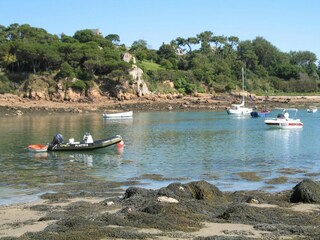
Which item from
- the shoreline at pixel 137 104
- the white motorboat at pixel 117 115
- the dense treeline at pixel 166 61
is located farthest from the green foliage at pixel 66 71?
the white motorboat at pixel 117 115

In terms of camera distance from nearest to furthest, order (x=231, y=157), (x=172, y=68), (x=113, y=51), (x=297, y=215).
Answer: (x=297, y=215)
(x=231, y=157)
(x=113, y=51)
(x=172, y=68)

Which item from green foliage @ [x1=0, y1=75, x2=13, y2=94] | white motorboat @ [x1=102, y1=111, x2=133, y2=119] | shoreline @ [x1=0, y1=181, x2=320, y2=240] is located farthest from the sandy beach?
green foliage @ [x1=0, y1=75, x2=13, y2=94]

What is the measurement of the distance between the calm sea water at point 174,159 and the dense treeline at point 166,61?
136 feet

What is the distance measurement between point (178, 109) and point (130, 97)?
9.78 metres

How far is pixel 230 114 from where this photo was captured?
78562 mm

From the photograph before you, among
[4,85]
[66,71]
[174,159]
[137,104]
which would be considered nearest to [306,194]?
[174,159]

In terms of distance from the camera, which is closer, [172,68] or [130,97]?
[130,97]

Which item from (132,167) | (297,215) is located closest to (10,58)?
(132,167)

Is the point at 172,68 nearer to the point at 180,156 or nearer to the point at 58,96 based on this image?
the point at 58,96

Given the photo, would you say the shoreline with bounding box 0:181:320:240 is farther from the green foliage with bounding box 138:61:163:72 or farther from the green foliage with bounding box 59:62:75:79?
the green foliage with bounding box 138:61:163:72

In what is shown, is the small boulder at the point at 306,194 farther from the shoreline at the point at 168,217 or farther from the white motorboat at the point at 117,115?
the white motorboat at the point at 117,115

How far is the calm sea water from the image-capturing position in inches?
918

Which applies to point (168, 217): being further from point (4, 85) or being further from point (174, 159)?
point (4, 85)

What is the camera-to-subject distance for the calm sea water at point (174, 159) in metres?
23.3
